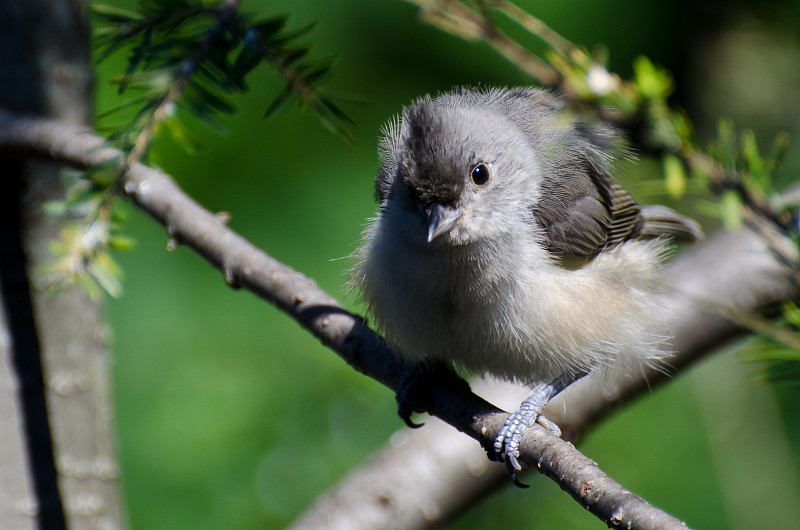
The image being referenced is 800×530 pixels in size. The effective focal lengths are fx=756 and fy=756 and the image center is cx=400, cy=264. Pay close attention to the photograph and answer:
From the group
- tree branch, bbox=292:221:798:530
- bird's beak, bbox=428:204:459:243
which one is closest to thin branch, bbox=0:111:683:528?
bird's beak, bbox=428:204:459:243

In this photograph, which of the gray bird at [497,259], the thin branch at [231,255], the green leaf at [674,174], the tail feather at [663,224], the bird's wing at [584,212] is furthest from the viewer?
the tail feather at [663,224]

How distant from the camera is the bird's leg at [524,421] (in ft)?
4.00

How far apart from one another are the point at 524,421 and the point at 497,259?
327 mm

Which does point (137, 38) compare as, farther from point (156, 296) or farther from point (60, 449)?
point (156, 296)

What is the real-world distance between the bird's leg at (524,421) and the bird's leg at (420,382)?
0.43 feet

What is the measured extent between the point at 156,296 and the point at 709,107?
84.4 inches

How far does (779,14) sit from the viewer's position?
107 inches

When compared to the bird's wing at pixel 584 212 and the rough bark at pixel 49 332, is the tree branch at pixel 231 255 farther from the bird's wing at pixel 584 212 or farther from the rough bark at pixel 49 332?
the bird's wing at pixel 584 212

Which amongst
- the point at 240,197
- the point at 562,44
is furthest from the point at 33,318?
the point at 562,44

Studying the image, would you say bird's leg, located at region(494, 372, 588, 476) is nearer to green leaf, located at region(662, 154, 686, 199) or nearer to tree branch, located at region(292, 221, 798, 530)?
tree branch, located at region(292, 221, 798, 530)

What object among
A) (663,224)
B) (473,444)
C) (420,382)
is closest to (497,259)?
(420,382)

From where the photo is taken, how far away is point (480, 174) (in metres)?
1.50

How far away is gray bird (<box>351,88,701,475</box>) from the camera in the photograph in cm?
144

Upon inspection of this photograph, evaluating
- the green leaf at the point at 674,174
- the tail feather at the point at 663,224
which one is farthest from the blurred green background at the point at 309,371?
the green leaf at the point at 674,174
